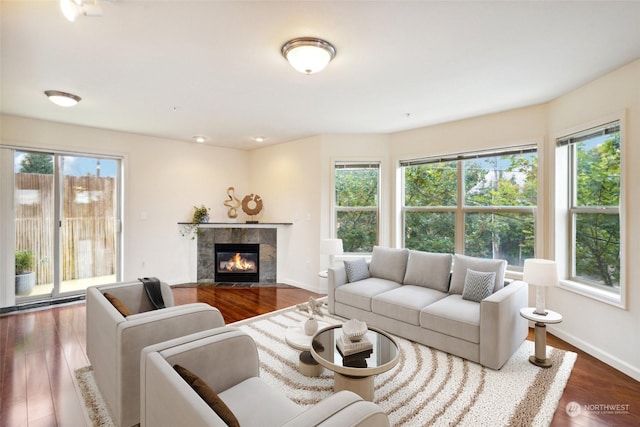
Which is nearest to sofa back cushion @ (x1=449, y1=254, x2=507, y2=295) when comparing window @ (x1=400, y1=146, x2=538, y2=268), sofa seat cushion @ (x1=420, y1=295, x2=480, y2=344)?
sofa seat cushion @ (x1=420, y1=295, x2=480, y2=344)

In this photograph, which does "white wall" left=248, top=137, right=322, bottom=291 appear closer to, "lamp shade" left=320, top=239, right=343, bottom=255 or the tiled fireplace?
the tiled fireplace

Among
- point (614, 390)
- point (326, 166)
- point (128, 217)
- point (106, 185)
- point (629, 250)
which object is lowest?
point (614, 390)

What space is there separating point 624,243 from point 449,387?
207 cm

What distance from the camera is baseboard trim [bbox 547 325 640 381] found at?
8.53 feet

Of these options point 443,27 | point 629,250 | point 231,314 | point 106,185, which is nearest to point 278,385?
point 231,314

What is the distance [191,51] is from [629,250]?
412cm

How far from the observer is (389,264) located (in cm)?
414

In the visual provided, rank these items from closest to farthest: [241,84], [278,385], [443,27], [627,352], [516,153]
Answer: [443,27] → [278,385] → [627,352] → [241,84] → [516,153]

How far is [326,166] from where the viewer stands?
16.7 ft

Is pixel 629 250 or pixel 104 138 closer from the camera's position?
pixel 629 250

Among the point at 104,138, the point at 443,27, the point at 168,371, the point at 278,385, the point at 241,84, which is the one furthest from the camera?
the point at 104,138

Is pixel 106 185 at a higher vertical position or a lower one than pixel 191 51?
lower

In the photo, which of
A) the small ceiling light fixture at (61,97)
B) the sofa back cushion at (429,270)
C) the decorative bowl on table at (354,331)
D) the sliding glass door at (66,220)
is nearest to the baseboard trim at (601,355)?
the sofa back cushion at (429,270)

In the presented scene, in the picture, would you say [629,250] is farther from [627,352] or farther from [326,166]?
[326,166]
